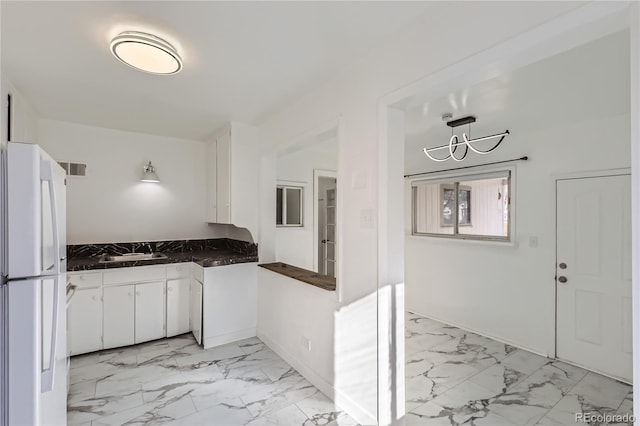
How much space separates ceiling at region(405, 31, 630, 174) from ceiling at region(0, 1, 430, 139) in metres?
0.71

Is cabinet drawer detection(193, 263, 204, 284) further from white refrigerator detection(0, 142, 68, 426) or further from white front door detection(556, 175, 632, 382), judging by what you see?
white front door detection(556, 175, 632, 382)

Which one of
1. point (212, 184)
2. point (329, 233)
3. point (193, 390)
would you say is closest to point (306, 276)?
point (193, 390)

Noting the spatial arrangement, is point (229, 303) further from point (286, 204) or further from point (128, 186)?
point (128, 186)

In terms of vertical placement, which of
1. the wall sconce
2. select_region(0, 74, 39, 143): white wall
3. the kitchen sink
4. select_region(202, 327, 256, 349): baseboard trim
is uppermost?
select_region(0, 74, 39, 143): white wall

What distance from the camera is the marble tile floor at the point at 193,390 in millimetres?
2191

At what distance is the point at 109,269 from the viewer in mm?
3258

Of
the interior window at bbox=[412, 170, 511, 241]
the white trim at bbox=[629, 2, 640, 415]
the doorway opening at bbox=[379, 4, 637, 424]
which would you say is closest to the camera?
the white trim at bbox=[629, 2, 640, 415]

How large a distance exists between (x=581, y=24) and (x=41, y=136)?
470cm

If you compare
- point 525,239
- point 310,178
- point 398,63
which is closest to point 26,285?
point 398,63

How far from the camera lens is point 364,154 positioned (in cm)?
211

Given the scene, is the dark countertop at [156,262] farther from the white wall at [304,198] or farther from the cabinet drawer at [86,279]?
the white wall at [304,198]

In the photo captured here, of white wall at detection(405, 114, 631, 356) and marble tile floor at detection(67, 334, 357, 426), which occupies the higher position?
white wall at detection(405, 114, 631, 356)

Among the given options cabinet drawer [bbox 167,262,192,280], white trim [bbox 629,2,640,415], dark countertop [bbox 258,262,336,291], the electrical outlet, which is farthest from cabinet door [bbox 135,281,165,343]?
white trim [bbox 629,2,640,415]

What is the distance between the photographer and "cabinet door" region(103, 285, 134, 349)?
325 centimetres
